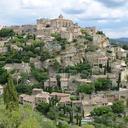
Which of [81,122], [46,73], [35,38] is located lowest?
[81,122]

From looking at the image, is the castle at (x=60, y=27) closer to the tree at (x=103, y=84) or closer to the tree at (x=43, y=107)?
the tree at (x=103, y=84)

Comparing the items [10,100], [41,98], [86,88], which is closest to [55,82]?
[86,88]

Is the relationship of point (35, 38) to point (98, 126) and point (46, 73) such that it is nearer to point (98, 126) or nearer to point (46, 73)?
point (46, 73)

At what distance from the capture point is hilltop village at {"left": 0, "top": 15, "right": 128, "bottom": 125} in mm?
43403

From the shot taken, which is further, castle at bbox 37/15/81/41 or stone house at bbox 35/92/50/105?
castle at bbox 37/15/81/41

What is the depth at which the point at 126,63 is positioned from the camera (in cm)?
5812

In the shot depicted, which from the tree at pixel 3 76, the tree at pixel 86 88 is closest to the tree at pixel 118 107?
the tree at pixel 86 88

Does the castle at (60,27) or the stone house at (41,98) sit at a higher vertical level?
the castle at (60,27)

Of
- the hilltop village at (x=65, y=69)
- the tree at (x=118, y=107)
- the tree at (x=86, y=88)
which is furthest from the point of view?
the tree at (x=86, y=88)

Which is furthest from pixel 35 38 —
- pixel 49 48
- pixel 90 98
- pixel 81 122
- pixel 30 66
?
pixel 81 122

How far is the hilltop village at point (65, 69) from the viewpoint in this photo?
142 feet

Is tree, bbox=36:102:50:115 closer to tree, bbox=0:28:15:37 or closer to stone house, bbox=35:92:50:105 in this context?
stone house, bbox=35:92:50:105

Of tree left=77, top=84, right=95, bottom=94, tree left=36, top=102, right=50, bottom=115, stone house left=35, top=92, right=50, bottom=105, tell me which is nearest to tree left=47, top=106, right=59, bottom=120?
tree left=36, top=102, right=50, bottom=115

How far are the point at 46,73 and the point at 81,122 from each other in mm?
15429
